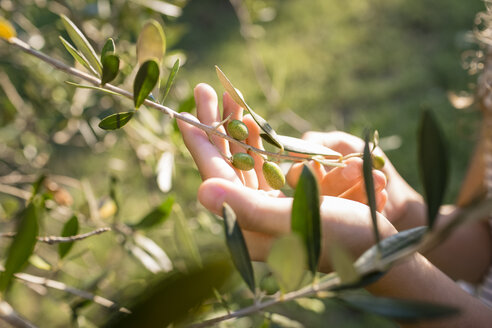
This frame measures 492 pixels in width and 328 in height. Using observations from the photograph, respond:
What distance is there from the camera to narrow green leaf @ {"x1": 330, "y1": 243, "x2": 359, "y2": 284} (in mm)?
337

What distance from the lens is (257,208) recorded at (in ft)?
1.75

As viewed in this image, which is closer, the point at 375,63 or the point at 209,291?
the point at 209,291

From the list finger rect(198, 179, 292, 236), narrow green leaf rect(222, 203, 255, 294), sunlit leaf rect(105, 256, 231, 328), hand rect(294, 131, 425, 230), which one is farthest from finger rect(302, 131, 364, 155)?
sunlit leaf rect(105, 256, 231, 328)

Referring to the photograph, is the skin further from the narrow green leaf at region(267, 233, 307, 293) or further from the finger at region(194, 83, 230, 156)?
the narrow green leaf at region(267, 233, 307, 293)

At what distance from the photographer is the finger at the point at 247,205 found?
529mm

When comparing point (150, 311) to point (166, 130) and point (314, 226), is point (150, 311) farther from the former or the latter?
point (166, 130)

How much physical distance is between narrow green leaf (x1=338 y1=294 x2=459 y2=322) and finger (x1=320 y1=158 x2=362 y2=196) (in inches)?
12.8

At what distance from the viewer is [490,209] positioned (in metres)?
0.29

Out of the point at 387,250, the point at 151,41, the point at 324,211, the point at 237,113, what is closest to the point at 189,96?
the point at 237,113

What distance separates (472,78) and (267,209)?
2.21 metres

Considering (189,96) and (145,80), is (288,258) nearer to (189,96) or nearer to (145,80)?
(145,80)

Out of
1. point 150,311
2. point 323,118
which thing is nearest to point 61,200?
point 150,311

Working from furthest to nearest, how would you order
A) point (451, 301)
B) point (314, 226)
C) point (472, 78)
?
point (472, 78) → point (451, 301) → point (314, 226)

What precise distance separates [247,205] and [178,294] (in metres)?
0.21
